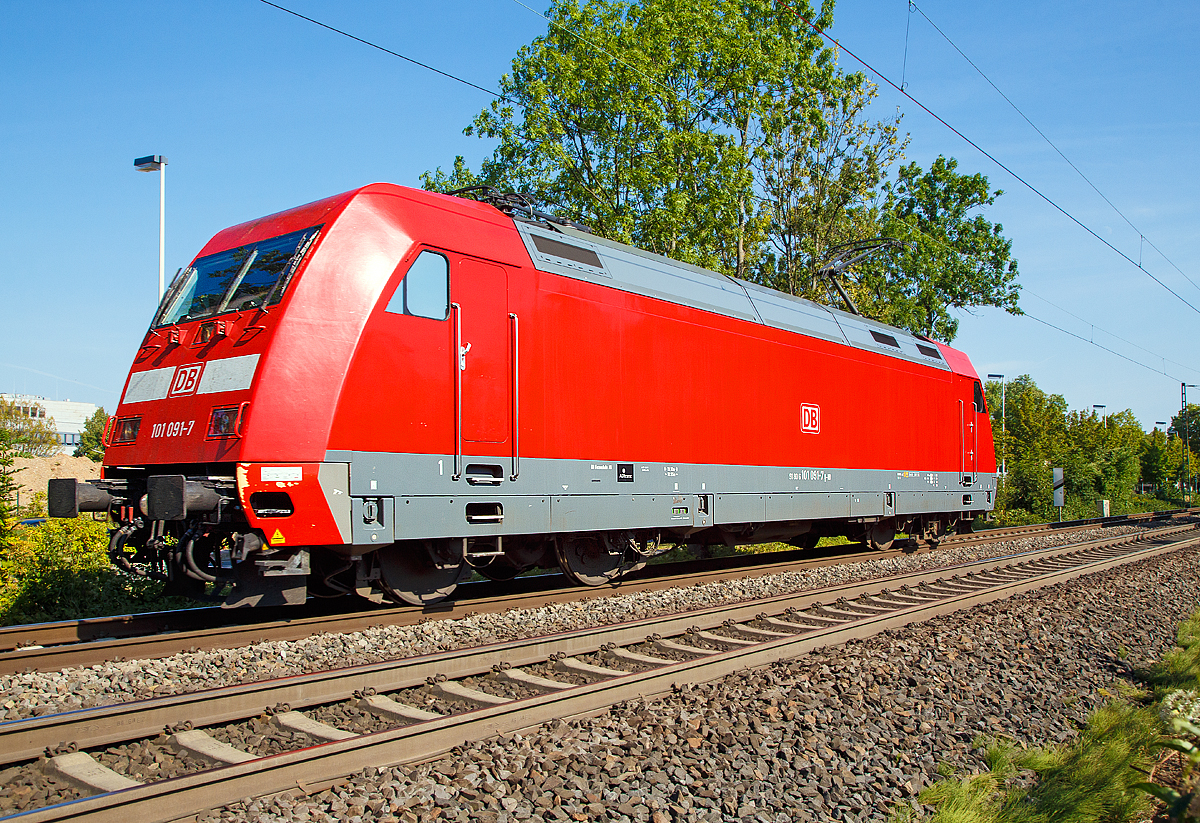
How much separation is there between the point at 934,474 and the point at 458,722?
45.6 ft

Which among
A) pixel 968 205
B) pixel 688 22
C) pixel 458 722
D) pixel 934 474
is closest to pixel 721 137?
pixel 688 22

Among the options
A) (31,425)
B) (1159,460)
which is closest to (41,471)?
(31,425)

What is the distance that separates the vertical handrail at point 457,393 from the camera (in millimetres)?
7520

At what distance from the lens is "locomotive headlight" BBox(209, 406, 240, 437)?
6.62m

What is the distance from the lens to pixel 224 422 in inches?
265

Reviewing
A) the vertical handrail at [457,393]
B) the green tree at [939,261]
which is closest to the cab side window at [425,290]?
the vertical handrail at [457,393]

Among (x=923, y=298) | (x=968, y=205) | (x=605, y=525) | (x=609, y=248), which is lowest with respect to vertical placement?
(x=605, y=525)

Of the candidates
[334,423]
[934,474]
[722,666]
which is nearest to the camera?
[722,666]

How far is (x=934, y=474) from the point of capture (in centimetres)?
1622

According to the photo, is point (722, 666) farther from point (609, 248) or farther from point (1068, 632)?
point (609, 248)

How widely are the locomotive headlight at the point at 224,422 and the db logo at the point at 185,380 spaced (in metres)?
0.53

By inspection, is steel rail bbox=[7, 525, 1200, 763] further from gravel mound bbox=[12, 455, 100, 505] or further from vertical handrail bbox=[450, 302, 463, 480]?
gravel mound bbox=[12, 455, 100, 505]

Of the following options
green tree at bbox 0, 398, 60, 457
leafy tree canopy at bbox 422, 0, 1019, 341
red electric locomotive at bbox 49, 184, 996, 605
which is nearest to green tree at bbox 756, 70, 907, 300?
leafy tree canopy at bbox 422, 0, 1019, 341

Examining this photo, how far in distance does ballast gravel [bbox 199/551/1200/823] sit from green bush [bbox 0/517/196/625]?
22.1 ft
